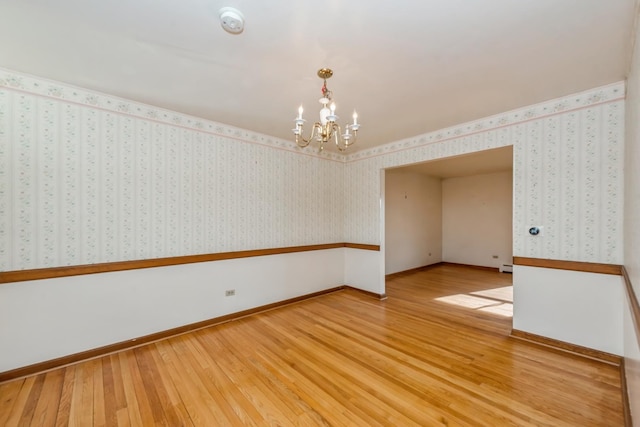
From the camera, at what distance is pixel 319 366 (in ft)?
7.62

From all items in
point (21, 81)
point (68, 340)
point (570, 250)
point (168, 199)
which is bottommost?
point (68, 340)

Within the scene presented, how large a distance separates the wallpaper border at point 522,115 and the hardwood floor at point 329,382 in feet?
8.15

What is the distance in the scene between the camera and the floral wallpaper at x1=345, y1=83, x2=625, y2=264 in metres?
2.40

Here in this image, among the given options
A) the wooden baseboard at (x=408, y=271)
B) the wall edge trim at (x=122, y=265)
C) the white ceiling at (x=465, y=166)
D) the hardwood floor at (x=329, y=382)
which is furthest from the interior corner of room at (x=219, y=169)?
the wooden baseboard at (x=408, y=271)

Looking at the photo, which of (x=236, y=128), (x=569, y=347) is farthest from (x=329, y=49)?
(x=569, y=347)

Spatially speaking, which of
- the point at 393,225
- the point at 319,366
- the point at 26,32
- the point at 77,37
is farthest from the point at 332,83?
the point at 393,225

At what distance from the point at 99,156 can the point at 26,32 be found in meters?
1.09

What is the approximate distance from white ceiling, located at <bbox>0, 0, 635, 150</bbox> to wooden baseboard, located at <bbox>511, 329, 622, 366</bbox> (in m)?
2.54

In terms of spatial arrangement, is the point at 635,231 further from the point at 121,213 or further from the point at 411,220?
the point at 411,220

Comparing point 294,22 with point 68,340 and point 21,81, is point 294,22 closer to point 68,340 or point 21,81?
point 21,81

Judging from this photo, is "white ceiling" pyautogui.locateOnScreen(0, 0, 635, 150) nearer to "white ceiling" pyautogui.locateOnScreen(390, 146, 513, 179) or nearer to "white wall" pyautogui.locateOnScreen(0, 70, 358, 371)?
"white wall" pyautogui.locateOnScreen(0, 70, 358, 371)

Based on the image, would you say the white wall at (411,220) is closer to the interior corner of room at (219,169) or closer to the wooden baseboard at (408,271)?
the wooden baseboard at (408,271)

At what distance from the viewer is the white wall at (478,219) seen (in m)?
6.45

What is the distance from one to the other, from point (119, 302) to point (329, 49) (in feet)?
10.3
